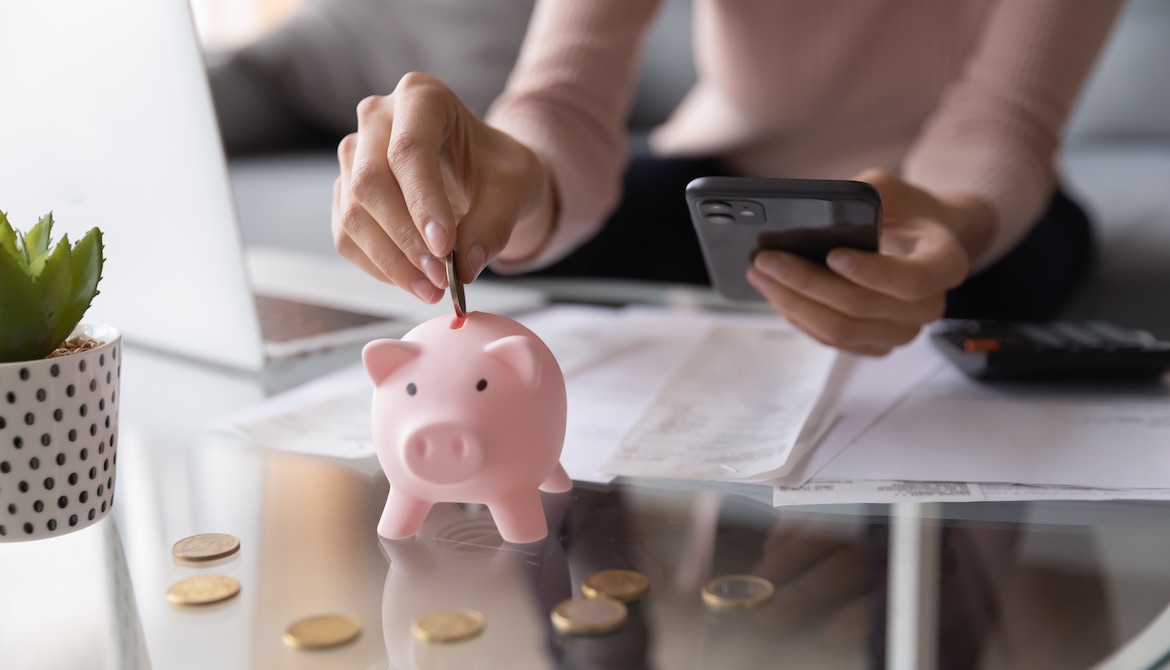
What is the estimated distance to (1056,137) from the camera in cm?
102

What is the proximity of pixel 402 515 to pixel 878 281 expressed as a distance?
0.34 m

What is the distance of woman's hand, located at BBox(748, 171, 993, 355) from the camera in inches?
25.9

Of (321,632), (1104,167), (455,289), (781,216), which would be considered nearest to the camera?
(321,632)

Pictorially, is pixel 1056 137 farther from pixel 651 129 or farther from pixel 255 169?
pixel 255 169

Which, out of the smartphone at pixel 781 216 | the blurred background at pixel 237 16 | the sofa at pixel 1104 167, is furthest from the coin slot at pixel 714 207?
the blurred background at pixel 237 16

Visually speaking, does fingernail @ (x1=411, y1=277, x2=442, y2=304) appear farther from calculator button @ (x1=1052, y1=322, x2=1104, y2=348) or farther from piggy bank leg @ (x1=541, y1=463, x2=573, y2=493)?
Answer: calculator button @ (x1=1052, y1=322, x2=1104, y2=348)

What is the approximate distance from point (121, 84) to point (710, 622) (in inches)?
20.8

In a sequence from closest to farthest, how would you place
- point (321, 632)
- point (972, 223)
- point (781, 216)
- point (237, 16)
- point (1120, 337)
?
1. point (321, 632)
2. point (781, 216)
3. point (1120, 337)
4. point (972, 223)
5. point (237, 16)

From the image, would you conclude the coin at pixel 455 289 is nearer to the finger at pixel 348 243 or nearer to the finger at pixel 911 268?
the finger at pixel 348 243

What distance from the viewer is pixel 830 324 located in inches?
27.2

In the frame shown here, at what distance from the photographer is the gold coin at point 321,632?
0.40 metres

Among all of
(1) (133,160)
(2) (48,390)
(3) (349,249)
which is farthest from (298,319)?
(2) (48,390)

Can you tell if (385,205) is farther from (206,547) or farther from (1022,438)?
(1022,438)

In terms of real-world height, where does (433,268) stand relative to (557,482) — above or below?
above
